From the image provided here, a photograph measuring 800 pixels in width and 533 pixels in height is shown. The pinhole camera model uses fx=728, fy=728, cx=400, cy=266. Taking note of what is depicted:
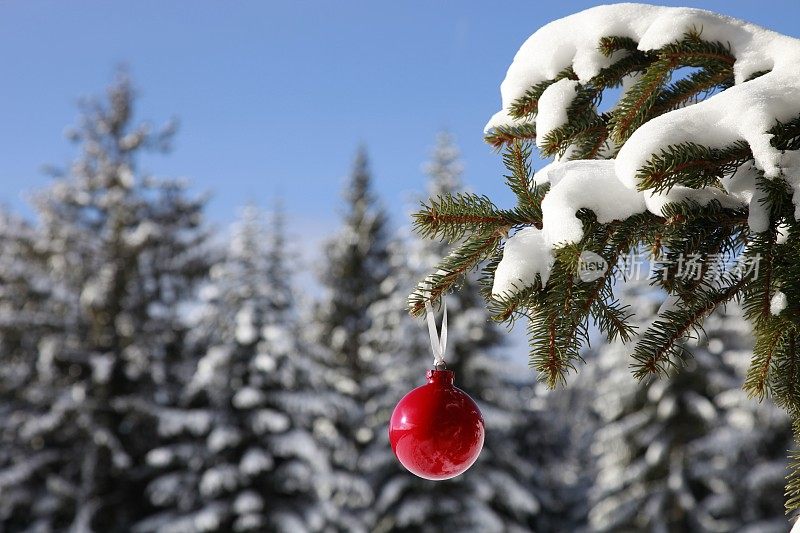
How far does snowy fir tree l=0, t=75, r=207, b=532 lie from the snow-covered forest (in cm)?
5

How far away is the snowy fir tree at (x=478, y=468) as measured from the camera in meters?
13.8

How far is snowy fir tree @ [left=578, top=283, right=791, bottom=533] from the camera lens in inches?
533

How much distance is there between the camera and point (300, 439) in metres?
13.3

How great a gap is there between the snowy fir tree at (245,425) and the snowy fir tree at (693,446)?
649cm

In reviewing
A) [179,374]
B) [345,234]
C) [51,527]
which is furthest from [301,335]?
[345,234]

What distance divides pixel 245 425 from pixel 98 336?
12.8ft

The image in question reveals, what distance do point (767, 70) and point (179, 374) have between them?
14.6m

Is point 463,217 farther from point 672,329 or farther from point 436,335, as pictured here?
point 672,329

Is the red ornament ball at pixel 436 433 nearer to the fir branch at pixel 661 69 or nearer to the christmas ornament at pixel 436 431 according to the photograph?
the christmas ornament at pixel 436 431

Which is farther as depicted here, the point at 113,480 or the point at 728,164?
the point at 113,480

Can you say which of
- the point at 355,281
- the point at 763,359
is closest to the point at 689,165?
the point at 763,359

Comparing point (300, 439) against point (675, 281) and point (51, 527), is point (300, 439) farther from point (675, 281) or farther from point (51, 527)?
point (675, 281)

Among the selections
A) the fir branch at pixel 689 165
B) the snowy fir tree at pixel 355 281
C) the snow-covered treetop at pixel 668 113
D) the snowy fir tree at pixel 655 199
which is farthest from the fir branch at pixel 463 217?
the snowy fir tree at pixel 355 281

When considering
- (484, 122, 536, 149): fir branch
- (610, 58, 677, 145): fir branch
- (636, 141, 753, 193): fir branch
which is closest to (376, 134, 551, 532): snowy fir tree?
(484, 122, 536, 149): fir branch
